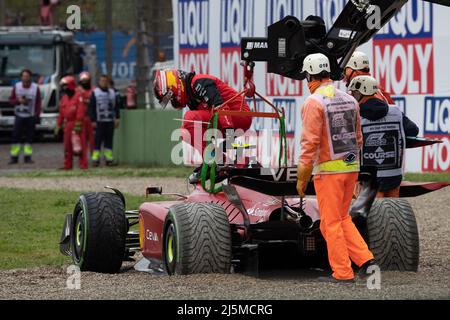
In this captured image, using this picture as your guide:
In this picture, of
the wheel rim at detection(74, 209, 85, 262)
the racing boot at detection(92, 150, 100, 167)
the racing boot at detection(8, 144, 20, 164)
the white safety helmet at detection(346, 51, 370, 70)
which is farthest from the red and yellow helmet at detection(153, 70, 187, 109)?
the racing boot at detection(8, 144, 20, 164)

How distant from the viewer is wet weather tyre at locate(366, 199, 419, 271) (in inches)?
451

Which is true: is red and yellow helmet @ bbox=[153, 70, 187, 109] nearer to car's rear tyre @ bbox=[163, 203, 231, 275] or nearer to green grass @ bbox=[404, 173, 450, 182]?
car's rear tyre @ bbox=[163, 203, 231, 275]

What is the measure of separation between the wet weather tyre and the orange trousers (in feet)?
2.55

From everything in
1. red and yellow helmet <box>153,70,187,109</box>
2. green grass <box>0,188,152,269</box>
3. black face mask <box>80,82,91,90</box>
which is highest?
red and yellow helmet <box>153,70,187,109</box>

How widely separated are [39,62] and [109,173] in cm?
1210

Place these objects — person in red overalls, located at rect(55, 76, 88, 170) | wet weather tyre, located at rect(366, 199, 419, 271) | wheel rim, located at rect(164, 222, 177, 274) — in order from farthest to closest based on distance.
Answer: person in red overalls, located at rect(55, 76, 88, 170) < wet weather tyre, located at rect(366, 199, 419, 271) < wheel rim, located at rect(164, 222, 177, 274)

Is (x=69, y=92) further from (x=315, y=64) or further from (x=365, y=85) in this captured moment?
(x=315, y=64)

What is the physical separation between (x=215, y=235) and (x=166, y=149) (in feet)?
55.8

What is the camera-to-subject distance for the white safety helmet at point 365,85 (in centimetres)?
1270

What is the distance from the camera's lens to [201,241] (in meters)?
10.9

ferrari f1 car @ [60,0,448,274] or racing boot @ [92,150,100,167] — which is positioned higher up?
ferrari f1 car @ [60,0,448,274]

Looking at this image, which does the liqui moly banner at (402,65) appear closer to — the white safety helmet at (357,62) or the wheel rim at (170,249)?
the white safety helmet at (357,62)

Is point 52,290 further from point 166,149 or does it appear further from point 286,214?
point 166,149

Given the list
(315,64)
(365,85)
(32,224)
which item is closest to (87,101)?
(32,224)
